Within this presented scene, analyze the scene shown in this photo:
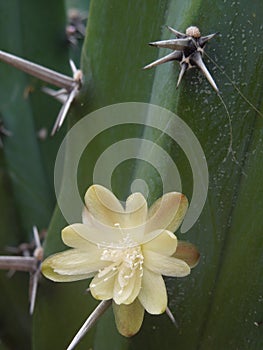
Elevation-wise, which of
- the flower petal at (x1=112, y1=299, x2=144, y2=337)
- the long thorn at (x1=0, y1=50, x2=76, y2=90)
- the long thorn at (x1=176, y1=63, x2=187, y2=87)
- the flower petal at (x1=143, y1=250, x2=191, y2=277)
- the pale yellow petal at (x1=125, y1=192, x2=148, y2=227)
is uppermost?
the long thorn at (x1=176, y1=63, x2=187, y2=87)

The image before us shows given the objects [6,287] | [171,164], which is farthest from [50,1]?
[171,164]

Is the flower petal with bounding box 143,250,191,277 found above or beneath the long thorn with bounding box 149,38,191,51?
beneath

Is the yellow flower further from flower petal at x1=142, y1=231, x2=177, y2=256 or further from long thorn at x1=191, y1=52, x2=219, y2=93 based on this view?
long thorn at x1=191, y1=52, x2=219, y2=93

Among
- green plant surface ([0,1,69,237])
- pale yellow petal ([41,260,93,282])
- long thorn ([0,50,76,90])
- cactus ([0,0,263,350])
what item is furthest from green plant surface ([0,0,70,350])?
pale yellow petal ([41,260,93,282])

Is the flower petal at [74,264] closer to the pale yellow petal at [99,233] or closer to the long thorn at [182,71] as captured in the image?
the pale yellow petal at [99,233]

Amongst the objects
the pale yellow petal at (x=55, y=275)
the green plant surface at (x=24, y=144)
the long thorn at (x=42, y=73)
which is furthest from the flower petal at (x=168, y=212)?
the green plant surface at (x=24, y=144)

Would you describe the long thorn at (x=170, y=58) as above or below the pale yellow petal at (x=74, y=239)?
above
